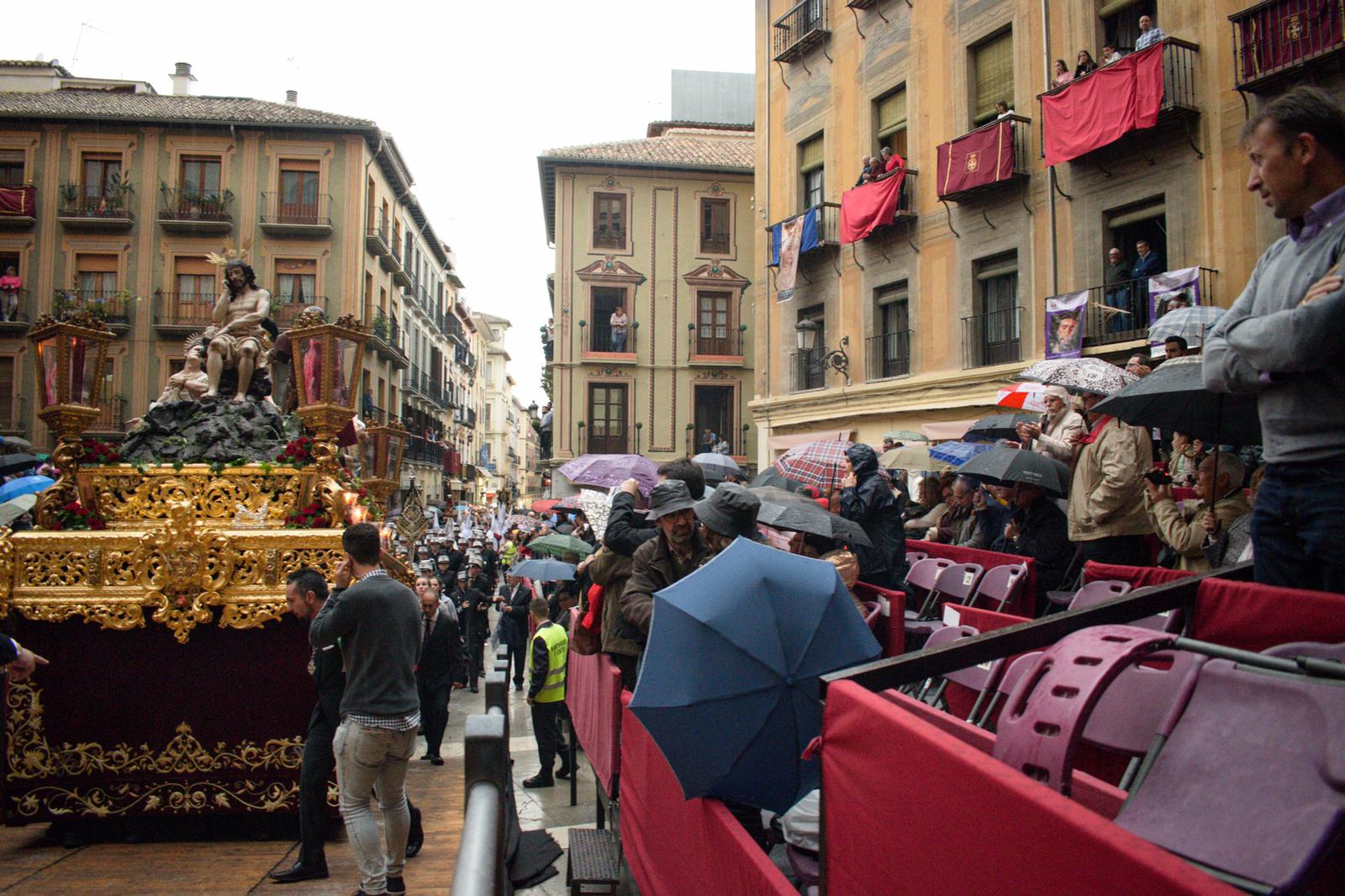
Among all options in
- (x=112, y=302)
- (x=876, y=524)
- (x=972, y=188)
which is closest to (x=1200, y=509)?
(x=876, y=524)

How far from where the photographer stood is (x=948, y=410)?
16.6 meters

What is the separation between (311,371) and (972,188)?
12586mm

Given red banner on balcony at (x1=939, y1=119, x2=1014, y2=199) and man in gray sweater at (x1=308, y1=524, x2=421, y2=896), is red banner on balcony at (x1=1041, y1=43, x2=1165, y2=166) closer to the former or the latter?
red banner on balcony at (x1=939, y1=119, x2=1014, y2=199)

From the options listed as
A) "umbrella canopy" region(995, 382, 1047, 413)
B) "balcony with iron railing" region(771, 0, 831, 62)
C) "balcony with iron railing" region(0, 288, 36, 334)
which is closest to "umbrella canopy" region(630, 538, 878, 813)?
"umbrella canopy" region(995, 382, 1047, 413)

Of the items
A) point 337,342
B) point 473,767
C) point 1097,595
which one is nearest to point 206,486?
point 337,342

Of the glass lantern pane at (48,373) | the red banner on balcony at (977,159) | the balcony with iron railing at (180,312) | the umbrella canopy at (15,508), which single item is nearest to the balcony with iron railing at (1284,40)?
the red banner on balcony at (977,159)

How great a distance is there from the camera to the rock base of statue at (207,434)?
7008 millimetres

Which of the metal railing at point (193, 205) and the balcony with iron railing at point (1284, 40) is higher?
the metal railing at point (193, 205)

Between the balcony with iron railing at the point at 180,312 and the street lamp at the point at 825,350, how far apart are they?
2207cm

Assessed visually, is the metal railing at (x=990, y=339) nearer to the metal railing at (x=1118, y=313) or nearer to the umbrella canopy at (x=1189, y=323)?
the metal railing at (x=1118, y=313)

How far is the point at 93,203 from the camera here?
31.6 m

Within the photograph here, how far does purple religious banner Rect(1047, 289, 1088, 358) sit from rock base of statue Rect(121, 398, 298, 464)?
11000 millimetres

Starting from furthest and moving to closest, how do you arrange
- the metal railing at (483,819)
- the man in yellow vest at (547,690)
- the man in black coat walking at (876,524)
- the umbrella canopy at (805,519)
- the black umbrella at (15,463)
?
the black umbrella at (15,463) < the man in yellow vest at (547,690) < the man in black coat walking at (876,524) < the umbrella canopy at (805,519) < the metal railing at (483,819)

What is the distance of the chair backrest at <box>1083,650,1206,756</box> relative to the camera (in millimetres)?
1996
